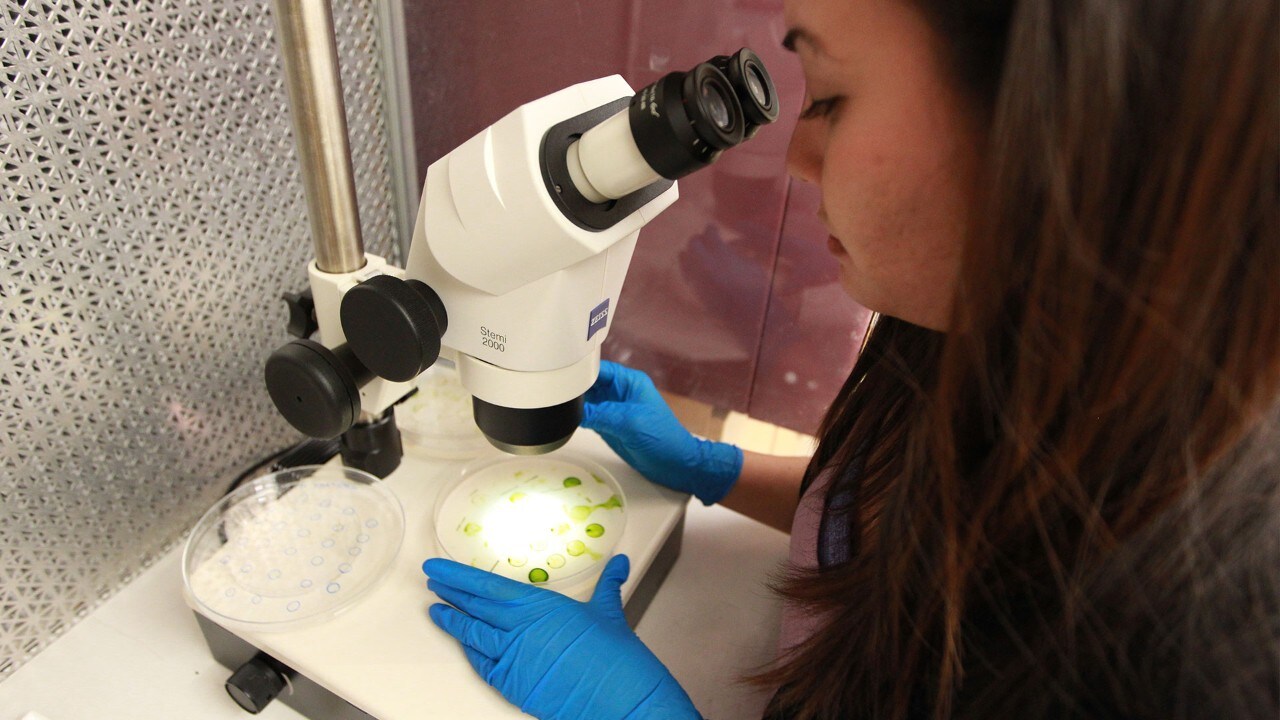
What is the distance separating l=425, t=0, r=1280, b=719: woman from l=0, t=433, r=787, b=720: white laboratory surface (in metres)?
0.15

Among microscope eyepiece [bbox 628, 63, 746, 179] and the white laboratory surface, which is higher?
microscope eyepiece [bbox 628, 63, 746, 179]

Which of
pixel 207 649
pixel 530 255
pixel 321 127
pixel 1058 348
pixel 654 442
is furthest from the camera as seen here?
pixel 654 442

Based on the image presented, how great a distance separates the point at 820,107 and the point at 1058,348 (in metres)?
0.25

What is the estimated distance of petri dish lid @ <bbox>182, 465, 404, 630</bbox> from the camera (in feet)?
2.41

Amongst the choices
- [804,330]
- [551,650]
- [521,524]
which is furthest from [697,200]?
[551,650]

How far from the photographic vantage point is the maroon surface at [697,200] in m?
0.89

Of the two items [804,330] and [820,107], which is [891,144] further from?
[804,330]

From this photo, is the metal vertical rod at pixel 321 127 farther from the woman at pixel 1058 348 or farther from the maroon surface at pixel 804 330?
the maroon surface at pixel 804 330

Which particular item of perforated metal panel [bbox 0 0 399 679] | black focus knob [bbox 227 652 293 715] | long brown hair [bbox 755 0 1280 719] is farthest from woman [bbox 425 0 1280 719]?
perforated metal panel [bbox 0 0 399 679]

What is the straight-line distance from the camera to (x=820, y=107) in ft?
1.84

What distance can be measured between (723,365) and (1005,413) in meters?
0.64

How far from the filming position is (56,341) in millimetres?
702

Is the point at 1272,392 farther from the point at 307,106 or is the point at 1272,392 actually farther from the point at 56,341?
the point at 56,341

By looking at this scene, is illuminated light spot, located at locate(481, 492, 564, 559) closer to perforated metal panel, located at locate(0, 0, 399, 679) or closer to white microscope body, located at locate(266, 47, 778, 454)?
white microscope body, located at locate(266, 47, 778, 454)
